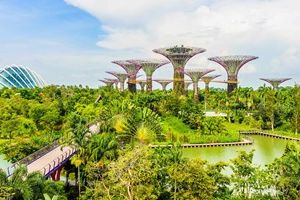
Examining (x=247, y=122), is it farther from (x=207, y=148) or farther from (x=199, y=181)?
(x=199, y=181)

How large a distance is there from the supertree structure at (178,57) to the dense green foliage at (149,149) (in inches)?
546

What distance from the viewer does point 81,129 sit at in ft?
83.3

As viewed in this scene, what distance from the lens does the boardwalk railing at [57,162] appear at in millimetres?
22909

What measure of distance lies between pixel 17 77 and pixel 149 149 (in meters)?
71.7

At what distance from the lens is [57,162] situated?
993 inches

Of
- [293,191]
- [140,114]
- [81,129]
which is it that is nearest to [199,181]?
[293,191]

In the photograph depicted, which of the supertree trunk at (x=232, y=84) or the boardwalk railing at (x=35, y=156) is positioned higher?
the supertree trunk at (x=232, y=84)

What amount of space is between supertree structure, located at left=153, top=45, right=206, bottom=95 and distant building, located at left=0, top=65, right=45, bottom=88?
30399 millimetres

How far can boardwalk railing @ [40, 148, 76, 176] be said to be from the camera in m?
22.9

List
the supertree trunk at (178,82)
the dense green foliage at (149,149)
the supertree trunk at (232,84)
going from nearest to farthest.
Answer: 1. the dense green foliage at (149,149)
2. the supertree trunk at (178,82)
3. the supertree trunk at (232,84)

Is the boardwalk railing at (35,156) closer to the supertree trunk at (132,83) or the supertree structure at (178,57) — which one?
the supertree structure at (178,57)

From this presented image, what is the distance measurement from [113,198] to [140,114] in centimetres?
1853

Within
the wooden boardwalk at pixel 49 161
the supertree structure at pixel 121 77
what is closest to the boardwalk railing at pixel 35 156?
the wooden boardwalk at pixel 49 161

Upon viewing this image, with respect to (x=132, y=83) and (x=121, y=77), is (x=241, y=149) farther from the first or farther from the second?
(x=121, y=77)
